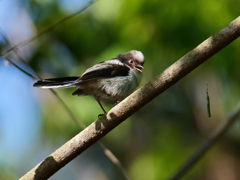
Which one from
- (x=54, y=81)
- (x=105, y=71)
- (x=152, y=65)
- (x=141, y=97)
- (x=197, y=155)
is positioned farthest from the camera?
(x=152, y=65)

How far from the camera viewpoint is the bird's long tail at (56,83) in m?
3.34

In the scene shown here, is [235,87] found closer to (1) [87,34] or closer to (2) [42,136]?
(1) [87,34]

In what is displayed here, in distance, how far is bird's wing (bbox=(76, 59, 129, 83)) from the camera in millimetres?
3564

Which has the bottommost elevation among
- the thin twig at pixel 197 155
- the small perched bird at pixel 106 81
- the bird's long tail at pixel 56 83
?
the thin twig at pixel 197 155

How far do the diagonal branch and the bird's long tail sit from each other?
951mm

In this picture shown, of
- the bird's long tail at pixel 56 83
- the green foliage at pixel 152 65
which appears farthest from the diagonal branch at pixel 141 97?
the green foliage at pixel 152 65

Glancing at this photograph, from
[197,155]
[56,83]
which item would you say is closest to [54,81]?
[56,83]

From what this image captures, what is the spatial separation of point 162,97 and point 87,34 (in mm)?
2909

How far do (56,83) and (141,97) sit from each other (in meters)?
1.25

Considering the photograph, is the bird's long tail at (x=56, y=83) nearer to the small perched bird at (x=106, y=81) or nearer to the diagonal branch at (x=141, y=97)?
the small perched bird at (x=106, y=81)

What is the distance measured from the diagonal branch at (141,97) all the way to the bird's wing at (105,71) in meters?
A: 0.99

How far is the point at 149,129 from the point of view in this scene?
7.32 meters

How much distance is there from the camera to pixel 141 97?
262 centimetres

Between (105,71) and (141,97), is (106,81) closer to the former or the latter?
(105,71)
